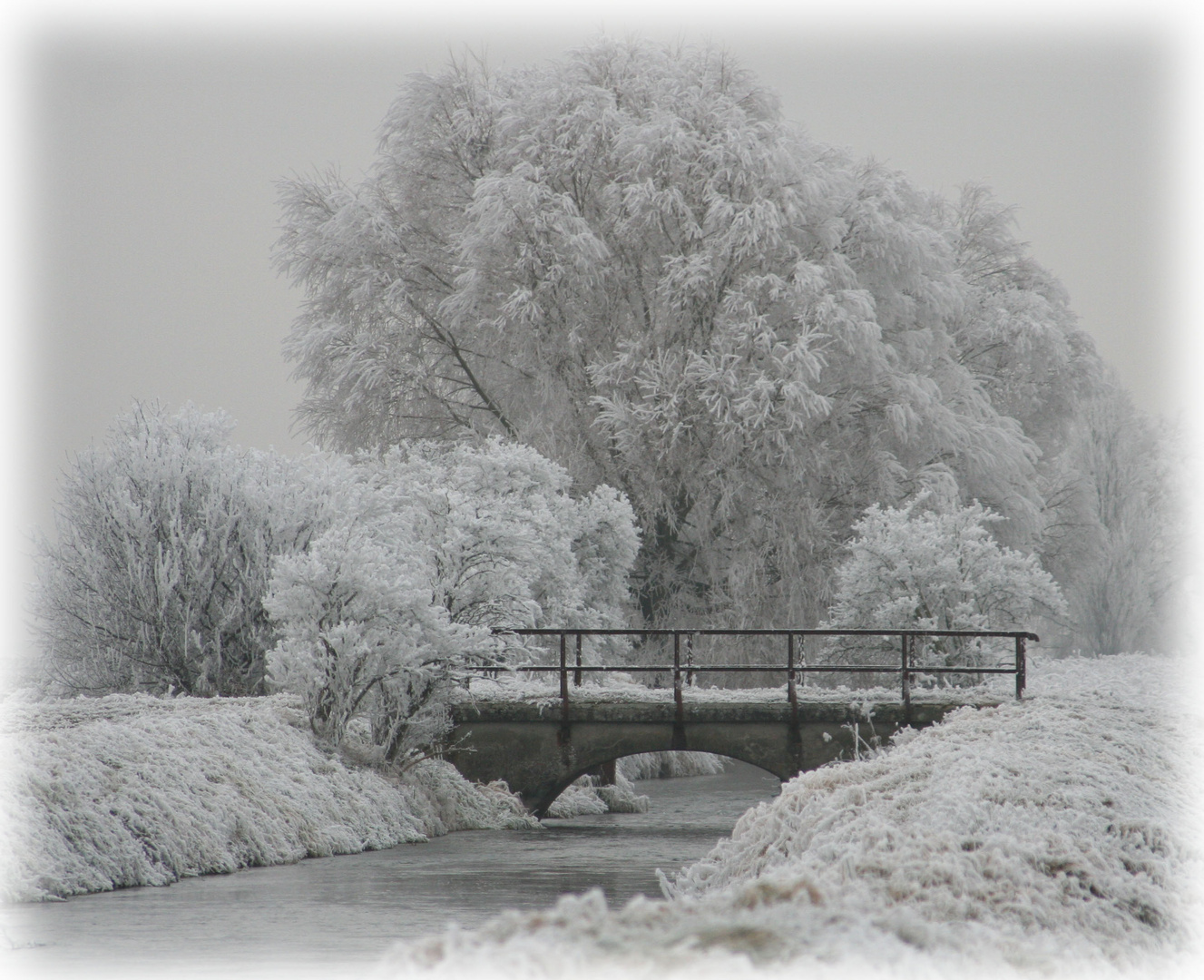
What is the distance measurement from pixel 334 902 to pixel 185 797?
295 centimetres

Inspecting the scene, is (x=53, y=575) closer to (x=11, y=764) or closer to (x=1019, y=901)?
(x=11, y=764)

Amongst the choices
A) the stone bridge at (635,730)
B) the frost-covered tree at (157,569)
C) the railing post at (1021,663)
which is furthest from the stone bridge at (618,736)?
the frost-covered tree at (157,569)

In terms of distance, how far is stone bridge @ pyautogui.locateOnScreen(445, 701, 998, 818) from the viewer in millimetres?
18328

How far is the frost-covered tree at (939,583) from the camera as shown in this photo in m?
22.3

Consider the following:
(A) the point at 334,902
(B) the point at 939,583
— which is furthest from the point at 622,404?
(A) the point at 334,902

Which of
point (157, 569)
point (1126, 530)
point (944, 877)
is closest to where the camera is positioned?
point (944, 877)

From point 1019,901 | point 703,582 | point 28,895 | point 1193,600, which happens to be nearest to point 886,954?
point 1019,901

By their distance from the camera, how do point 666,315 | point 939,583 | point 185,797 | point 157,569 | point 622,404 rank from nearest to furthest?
point 185,797, point 157,569, point 939,583, point 622,404, point 666,315

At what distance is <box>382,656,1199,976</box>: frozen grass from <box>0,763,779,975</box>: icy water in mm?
1931

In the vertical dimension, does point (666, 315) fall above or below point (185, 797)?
above

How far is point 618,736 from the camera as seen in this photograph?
18.7 metres

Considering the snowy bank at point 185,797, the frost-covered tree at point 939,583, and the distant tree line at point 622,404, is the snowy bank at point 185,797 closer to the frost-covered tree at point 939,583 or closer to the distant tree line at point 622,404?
the distant tree line at point 622,404

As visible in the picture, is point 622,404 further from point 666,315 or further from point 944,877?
point 944,877

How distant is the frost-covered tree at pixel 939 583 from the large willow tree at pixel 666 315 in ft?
13.2
